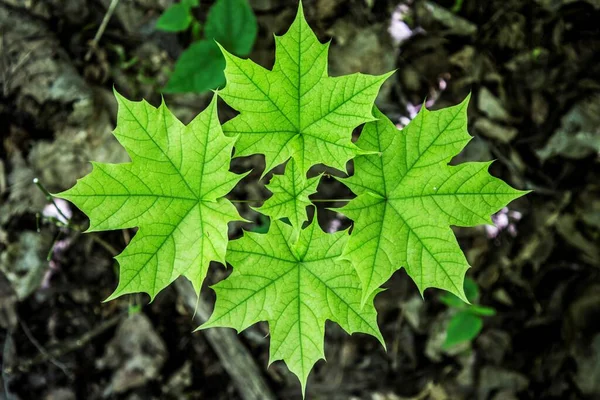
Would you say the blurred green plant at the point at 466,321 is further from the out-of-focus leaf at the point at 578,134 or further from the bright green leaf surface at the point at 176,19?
the bright green leaf surface at the point at 176,19

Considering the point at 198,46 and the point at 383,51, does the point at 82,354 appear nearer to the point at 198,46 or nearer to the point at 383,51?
the point at 198,46

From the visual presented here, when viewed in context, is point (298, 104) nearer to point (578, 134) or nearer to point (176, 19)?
point (176, 19)

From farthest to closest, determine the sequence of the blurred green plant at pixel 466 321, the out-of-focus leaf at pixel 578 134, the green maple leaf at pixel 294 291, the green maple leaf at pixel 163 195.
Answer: the out-of-focus leaf at pixel 578 134 → the blurred green plant at pixel 466 321 → the green maple leaf at pixel 294 291 → the green maple leaf at pixel 163 195

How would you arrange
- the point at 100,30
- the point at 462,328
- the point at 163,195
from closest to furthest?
the point at 163,195, the point at 462,328, the point at 100,30

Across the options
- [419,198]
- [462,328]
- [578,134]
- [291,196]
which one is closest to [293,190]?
[291,196]

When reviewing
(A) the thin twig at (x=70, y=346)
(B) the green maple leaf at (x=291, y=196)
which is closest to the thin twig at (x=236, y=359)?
(A) the thin twig at (x=70, y=346)

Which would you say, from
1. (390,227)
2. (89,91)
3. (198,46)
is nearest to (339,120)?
(390,227)
